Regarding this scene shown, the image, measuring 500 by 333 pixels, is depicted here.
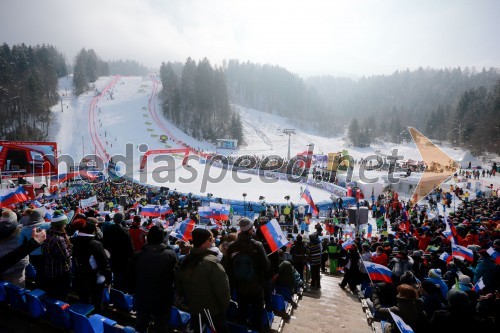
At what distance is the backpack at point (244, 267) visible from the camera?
10.8 feet

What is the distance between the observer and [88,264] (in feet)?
11.6

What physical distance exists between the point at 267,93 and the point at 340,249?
364ft

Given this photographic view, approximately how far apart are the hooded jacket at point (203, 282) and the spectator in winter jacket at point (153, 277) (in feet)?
0.68

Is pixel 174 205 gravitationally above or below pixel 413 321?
below

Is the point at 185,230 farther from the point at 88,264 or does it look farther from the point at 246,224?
the point at 246,224

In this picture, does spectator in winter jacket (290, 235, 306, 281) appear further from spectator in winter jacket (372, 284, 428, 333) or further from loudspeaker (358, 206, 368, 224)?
loudspeaker (358, 206, 368, 224)

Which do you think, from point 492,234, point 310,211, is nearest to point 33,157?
point 310,211

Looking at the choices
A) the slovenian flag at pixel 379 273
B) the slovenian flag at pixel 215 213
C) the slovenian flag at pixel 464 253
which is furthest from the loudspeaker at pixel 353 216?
the slovenian flag at pixel 379 273

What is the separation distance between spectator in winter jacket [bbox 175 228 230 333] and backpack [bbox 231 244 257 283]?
0.50 m

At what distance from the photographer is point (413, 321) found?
3.61 metres

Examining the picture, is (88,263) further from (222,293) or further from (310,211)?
(310,211)

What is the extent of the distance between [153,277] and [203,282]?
58 cm

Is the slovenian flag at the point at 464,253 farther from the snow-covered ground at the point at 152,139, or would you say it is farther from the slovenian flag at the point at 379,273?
the snow-covered ground at the point at 152,139

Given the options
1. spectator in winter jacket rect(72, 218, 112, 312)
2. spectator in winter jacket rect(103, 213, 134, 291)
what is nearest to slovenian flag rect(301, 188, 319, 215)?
spectator in winter jacket rect(103, 213, 134, 291)
